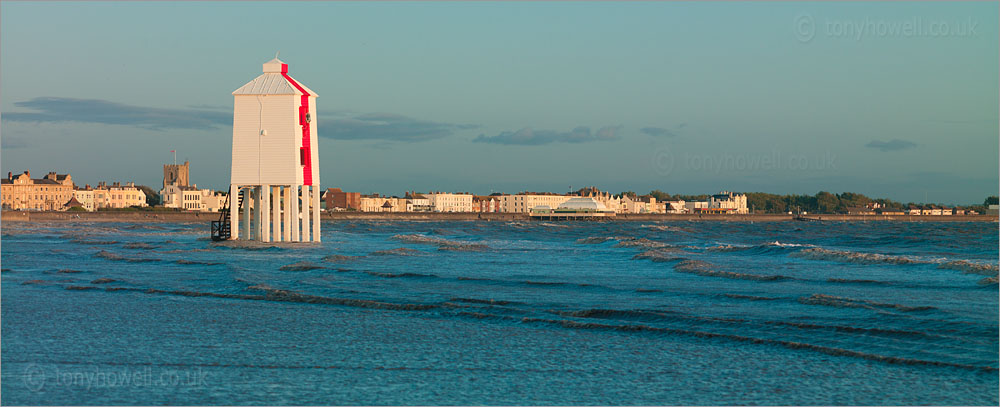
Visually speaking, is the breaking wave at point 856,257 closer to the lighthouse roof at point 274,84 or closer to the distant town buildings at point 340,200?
the lighthouse roof at point 274,84

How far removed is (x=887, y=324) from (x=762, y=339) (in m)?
2.17

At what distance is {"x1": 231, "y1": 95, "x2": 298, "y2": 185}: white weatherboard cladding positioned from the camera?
29.0m

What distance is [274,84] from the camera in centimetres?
2952

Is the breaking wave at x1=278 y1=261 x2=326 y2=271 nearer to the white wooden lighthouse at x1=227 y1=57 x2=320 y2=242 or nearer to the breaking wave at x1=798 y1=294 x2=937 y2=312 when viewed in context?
the white wooden lighthouse at x1=227 y1=57 x2=320 y2=242

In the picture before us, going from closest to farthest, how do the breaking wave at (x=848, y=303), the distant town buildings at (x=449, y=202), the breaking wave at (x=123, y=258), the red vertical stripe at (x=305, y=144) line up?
1. the breaking wave at (x=848, y=303)
2. the breaking wave at (x=123, y=258)
3. the red vertical stripe at (x=305, y=144)
4. the distant town buildings at (x=449, y=202)

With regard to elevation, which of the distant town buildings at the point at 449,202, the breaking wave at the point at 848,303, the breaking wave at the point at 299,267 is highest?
the distant town buildings at the point at 449,202

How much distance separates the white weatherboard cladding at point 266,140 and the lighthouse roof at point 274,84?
0.58ft

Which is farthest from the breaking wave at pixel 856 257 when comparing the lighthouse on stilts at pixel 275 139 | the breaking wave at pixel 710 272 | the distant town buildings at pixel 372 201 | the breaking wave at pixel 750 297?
the distant town buildings at pixel 372 201

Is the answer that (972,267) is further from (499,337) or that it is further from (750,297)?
(499,337)

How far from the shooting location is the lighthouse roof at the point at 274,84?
29163mm

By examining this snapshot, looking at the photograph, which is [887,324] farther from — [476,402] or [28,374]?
[28,374]

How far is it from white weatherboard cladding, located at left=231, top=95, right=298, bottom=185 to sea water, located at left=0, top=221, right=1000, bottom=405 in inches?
401

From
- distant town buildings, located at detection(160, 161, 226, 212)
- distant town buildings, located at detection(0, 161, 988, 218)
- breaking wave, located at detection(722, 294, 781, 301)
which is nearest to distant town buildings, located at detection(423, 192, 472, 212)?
distant town buildings, located at detection(0, 161, 988, 218)

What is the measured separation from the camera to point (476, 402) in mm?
6789
